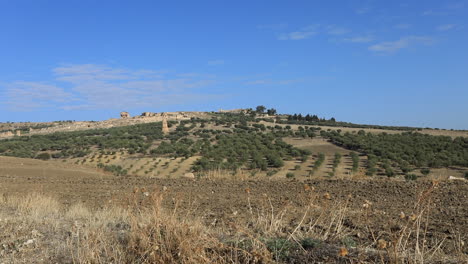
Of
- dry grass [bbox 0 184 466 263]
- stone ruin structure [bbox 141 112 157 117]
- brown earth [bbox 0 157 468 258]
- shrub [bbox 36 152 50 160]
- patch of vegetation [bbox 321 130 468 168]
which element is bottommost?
shrub [bbox 36 152 50 160]

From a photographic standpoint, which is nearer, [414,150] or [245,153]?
[245,153]

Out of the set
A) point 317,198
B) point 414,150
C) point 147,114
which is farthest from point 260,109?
point 317,198

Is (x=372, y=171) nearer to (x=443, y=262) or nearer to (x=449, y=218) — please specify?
(x=449, y=218)

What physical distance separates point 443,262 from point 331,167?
92.2 ft

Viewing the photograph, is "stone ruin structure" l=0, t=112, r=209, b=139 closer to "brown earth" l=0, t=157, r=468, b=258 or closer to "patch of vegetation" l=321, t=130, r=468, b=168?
"patch of vegetation" l=321, t=130, r=468, b=168

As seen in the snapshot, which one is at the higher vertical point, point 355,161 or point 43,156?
point 355,161

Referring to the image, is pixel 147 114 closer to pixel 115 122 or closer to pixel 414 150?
pixel 115 122

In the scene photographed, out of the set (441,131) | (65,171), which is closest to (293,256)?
(65,171)

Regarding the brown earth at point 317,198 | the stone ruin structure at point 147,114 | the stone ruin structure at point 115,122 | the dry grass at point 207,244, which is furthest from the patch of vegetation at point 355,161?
the stone ruin structure at point 147,114

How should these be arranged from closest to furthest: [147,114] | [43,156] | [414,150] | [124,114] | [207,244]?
[207,244]
[414,150]
[43,156]
[147,114]
[124,114]

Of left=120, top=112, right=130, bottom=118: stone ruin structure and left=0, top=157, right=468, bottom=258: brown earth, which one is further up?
left=120, top=112, right=130, bottom=118: stone ruin structure

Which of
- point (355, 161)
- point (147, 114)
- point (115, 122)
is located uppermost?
point (147, 114)

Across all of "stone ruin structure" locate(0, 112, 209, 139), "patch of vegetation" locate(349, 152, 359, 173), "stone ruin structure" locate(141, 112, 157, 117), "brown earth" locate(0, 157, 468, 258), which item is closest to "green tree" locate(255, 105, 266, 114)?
"stone ruin structure" locate(0, 112, 209, 139)

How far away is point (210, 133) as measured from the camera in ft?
185
